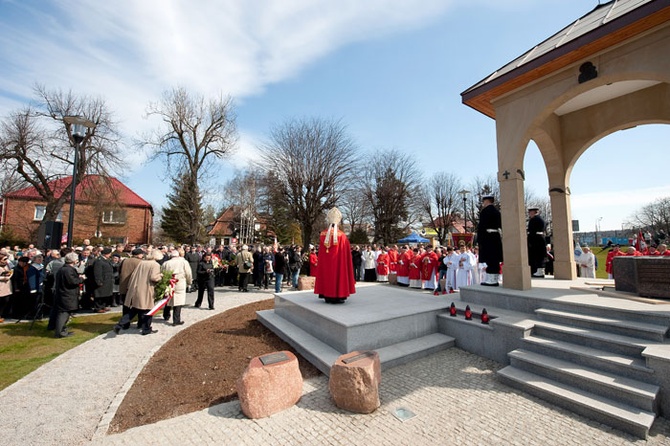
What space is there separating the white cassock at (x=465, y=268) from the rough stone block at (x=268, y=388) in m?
9.79

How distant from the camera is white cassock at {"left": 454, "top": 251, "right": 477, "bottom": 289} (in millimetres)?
11891

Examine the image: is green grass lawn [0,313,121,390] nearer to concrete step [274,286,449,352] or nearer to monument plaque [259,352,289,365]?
monument plaque [259,352,289,365]

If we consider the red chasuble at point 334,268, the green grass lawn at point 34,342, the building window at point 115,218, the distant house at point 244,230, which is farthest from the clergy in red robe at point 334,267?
the building window at point 115,218

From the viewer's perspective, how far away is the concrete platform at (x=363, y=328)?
512cm

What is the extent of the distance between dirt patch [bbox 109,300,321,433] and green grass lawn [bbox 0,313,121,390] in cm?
201

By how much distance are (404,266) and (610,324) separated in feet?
31.8

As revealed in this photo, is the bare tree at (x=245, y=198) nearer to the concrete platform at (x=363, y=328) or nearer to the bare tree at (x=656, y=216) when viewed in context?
the concrete platform at (x=363, y=328)

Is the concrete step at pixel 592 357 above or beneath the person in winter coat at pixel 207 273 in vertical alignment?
beneath

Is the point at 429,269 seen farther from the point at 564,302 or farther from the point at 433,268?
the point at 564,302

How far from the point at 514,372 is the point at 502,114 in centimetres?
586

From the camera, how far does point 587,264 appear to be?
38.7ft

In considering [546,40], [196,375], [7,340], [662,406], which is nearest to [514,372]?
[662,406]

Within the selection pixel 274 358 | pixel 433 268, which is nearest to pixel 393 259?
pixel 433 268

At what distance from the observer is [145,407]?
3936mm
